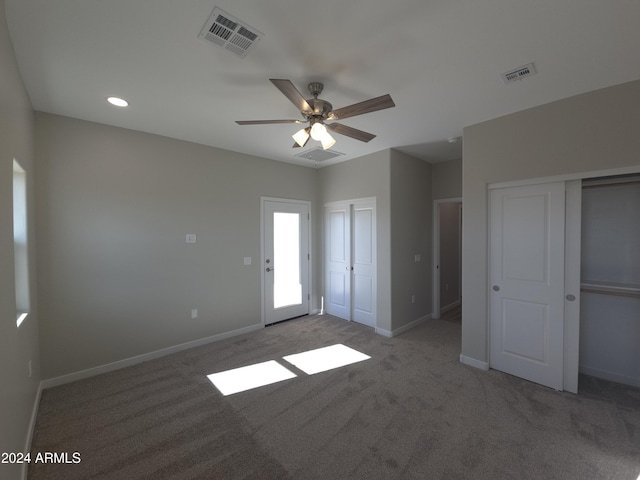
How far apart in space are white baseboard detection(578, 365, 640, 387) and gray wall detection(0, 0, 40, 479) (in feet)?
15.5

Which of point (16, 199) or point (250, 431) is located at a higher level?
point (16, 199)

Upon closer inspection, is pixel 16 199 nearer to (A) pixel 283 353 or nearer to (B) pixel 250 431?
(B) pixel 250 431

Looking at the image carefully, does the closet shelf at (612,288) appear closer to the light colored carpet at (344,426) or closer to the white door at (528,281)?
the white door at (528,281)

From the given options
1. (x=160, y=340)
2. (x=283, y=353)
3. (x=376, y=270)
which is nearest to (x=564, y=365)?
(x=376, y=270)

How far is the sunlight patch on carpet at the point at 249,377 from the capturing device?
2629 mm

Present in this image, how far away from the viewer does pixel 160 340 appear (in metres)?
3.29

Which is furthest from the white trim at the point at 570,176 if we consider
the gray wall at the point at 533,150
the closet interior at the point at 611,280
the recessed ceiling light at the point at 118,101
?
the recessed ceiling light at the point at 118,101

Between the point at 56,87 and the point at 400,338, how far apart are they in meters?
4.75

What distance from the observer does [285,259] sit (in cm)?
461

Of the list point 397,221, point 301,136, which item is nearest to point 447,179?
point 397,221

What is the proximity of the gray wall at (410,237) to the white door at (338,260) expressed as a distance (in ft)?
2.86

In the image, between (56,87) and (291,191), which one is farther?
(291,191)

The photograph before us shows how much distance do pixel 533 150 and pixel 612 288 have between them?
162 cm

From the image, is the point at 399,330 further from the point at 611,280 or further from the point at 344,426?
the point at 611,280
